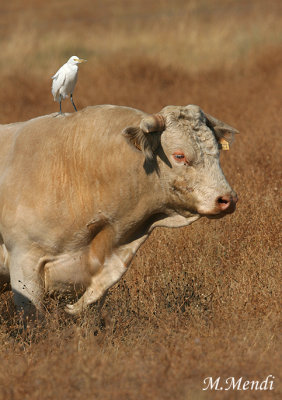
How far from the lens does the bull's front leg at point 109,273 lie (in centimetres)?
550

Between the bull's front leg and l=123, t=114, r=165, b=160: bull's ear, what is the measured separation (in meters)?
0.73

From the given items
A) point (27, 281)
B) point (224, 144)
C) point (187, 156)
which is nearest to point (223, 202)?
point (187, 156)

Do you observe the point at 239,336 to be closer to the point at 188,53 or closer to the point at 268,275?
the point at 268,275

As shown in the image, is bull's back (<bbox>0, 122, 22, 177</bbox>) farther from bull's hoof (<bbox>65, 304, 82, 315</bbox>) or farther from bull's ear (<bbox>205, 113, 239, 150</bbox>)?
bull's ear (<bbox>205, 113, 239, 150</bbox>)

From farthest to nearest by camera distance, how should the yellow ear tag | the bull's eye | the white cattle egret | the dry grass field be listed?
1. the white cattle egret
2. the yellow ear tag
3. the bull's eye
4. the dry grass field

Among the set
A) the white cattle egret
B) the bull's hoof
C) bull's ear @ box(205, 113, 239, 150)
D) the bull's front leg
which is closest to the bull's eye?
bull's ear @ box(205, 113, 239, 150)

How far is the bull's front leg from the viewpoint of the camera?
5500 mm

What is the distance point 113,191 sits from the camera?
532cm

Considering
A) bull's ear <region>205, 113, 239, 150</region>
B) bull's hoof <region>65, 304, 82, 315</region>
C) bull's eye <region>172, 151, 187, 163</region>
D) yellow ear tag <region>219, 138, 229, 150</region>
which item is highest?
bull's ear <region>205, 113, 239, 150</region>

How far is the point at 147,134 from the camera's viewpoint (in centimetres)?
515

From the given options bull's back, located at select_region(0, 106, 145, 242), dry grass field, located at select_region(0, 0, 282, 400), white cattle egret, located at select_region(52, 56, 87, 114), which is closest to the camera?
dry grass field, located at select_region(0, 0, 282, 400)

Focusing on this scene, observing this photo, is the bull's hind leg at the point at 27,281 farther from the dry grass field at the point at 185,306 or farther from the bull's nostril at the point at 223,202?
the bull's nostril at the point at 223,202

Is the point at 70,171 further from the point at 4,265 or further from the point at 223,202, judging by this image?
the point at 223,202

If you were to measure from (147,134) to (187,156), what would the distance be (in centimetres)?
31
